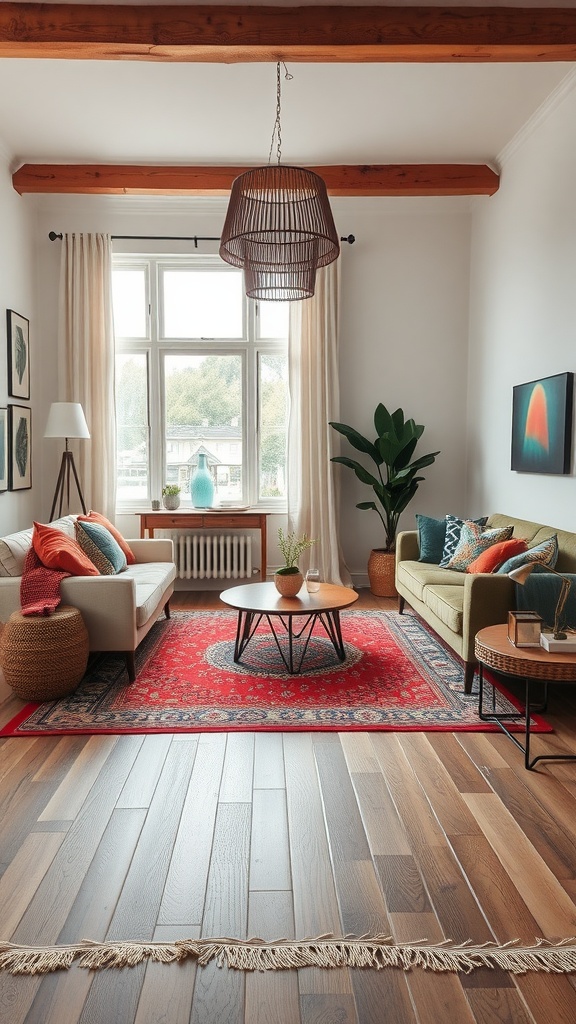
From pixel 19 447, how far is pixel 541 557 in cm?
402

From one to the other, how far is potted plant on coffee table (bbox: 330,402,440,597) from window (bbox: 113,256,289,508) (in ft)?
2.51

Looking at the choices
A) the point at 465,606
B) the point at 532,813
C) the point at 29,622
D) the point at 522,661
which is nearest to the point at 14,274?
the point at 29,622

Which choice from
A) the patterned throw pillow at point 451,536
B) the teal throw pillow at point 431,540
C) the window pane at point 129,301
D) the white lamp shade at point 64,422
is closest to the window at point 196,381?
the window pane at point 129,301

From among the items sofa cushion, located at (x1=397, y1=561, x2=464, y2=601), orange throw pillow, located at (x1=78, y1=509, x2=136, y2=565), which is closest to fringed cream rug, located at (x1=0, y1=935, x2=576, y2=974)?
sofa cushion, located at (x1=397, y1=561, x2=464, y2=601)

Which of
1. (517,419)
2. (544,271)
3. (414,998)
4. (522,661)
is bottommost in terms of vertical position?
(414,998)

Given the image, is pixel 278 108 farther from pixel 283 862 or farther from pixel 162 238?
pixel 283 862

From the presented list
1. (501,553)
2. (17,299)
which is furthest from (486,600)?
(17,299)

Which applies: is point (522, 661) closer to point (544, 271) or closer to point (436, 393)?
point (544, 271)

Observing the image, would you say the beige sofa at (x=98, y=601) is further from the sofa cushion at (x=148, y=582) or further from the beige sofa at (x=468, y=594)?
the beige sofa at (x=468, y=594)

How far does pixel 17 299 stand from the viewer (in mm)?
5605

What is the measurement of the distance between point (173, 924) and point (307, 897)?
1.18ft

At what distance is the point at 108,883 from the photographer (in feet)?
6.41

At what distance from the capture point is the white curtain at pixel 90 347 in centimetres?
603

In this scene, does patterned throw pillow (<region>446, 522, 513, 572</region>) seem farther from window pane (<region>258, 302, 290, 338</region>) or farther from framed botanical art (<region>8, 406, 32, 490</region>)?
framed botanical art (<region>8, 406, 32, 490</region>)
